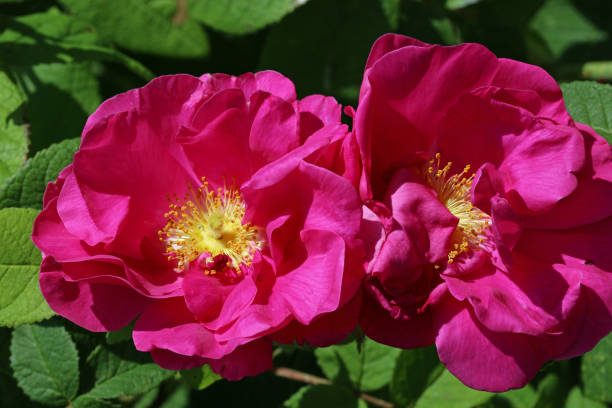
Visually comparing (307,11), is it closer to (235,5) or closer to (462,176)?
(235,5)

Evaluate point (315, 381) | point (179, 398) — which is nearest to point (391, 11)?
point (315, 381)

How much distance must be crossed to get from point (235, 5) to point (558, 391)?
5.68 ft

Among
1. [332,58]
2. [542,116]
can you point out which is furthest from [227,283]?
[332,58]

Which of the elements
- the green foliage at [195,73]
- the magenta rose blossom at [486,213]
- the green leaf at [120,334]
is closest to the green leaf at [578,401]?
the green foliage at [195,73]

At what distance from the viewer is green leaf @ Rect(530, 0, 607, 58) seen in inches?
132

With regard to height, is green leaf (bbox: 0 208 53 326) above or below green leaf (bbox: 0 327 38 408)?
above

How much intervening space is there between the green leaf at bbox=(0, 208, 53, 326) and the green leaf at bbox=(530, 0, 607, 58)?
2.76 m

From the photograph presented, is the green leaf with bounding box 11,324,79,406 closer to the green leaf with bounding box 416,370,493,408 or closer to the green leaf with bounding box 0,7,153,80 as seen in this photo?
the green leaf with bounding box 0,7,153,80

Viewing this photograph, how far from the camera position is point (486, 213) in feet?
5.07

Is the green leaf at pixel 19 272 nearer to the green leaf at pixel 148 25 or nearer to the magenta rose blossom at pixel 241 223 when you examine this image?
the magenta rose blossom at pixel 241 223

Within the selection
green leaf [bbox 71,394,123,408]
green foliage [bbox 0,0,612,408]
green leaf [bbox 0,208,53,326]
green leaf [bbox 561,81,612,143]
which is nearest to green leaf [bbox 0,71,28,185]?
green foliage [bbox 0,0,612,408]

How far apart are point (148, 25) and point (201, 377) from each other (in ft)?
4.14

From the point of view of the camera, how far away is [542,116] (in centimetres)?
144

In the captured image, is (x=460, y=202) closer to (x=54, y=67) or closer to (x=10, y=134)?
(x=10, y=134)
